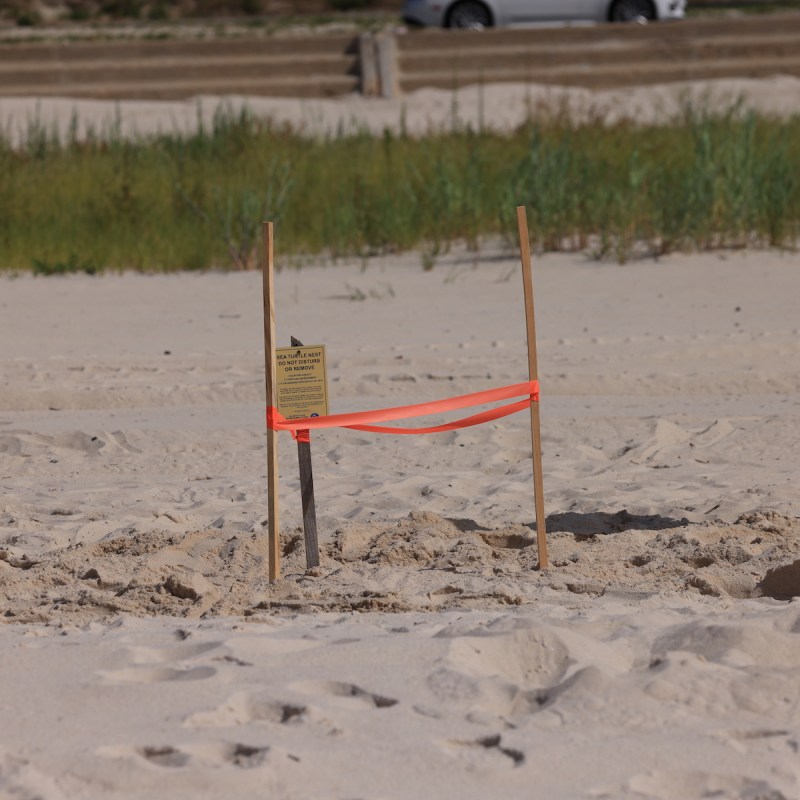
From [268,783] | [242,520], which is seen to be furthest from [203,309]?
[268,783]

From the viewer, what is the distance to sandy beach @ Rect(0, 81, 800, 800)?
2615 mm

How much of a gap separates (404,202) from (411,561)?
609 centimetres

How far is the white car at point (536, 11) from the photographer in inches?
773

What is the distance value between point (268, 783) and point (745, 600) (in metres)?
1.63

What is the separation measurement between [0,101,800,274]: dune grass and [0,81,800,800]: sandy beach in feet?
3.77

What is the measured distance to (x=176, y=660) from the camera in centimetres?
309

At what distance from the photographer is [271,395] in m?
3.85

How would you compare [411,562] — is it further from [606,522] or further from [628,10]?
[628,10]

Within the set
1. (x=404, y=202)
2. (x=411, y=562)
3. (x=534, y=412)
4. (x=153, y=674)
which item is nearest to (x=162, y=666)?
(x=153, y=674)

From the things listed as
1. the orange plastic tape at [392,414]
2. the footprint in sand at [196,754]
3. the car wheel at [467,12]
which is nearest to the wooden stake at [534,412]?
the orange plastic tape at [392,414]

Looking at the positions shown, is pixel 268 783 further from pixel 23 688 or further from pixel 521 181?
pixel 521 181

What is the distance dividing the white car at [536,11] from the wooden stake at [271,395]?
54.9 feet

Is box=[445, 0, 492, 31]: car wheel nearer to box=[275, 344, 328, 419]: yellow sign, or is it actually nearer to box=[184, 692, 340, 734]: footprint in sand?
box=[275, 344, 328, 419]: yellow sign

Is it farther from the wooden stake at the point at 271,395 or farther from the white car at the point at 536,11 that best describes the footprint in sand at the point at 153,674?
the white car at the point at 536,11
